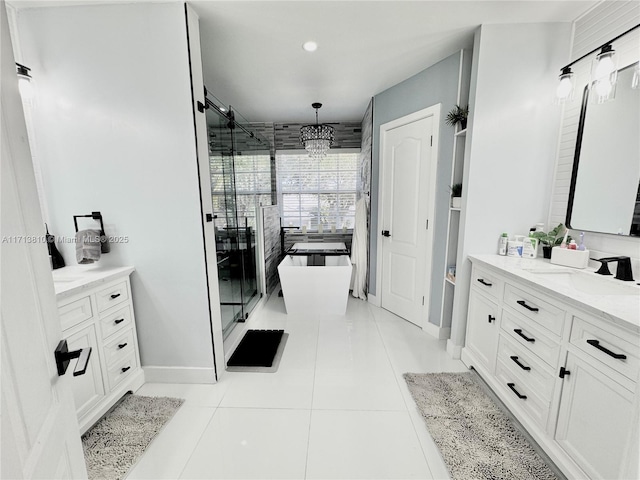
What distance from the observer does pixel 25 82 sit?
1599mm

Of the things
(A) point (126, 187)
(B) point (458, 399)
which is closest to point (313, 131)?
(A) point (126, 187)

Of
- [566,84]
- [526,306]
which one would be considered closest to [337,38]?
[566,84]

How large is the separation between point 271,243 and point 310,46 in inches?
102

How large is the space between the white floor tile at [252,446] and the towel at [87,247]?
1.32 metres

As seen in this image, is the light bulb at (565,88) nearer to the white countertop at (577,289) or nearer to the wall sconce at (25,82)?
the white countertop at (577,289)

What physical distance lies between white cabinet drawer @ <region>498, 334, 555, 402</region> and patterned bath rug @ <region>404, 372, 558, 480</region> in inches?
11.8

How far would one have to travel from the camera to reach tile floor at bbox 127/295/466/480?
4.53 feet

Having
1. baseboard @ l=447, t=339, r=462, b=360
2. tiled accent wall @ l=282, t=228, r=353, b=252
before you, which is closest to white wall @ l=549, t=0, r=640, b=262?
baseboard @ l=447, t=339, r=462, b=360

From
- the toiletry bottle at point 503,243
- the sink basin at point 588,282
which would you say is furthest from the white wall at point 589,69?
the toiletry bottle at point 503,243

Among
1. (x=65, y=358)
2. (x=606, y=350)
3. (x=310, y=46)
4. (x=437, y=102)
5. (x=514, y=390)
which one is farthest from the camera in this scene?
(x=437, y=102)

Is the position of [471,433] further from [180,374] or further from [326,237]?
[326,237]

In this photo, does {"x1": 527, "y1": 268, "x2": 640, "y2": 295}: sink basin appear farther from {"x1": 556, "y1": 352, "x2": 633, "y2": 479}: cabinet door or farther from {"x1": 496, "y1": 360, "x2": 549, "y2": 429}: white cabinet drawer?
{"x1": 496, "y1": 360, "x2": 549, "y2": 429}: white cabinet drawer

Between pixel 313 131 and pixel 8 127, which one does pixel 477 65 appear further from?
pixel 8 127

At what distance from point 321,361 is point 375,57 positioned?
105 inches
